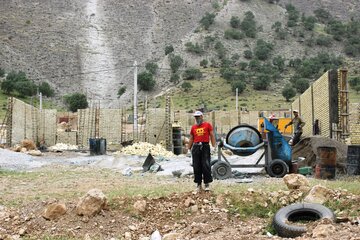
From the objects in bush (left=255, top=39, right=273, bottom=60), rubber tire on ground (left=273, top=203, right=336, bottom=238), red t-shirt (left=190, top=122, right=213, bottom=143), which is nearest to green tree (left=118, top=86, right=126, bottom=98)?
bush (left=255, top=39, right=273, bottom=60)

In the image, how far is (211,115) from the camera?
36406 millimetres

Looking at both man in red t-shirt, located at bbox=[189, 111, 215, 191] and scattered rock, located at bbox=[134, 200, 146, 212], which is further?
man in red t-shirt, located at bbox=[189, 111, 215, 191]

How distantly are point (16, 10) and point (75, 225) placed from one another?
93.5 m

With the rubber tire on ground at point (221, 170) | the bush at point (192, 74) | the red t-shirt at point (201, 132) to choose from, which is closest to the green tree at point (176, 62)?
the bush at point (192, 74)

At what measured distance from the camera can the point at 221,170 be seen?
42.5 ft

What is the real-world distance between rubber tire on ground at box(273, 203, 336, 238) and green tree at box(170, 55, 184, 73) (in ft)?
203

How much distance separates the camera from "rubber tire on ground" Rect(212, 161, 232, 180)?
42.4 feet

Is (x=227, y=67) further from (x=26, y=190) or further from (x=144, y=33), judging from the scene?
(x=26, y=190)

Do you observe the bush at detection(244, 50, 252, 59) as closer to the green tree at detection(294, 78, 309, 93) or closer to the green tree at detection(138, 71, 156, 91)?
the green tree at detection(138, 71, 156, 91)

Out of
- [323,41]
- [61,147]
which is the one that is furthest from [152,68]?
[61,147]

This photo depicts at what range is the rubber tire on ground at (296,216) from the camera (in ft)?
23.8

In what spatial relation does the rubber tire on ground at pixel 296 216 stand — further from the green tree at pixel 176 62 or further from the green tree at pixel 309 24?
the green tree at pixel 309 24

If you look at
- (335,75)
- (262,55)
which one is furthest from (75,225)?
(262,55)

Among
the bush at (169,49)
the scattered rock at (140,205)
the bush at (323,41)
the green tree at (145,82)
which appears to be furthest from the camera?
the bush at (169,49)
